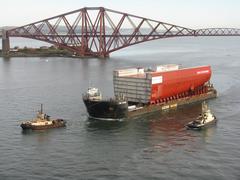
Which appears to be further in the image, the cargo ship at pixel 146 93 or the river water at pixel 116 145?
the cargo ship at pixel 146 93

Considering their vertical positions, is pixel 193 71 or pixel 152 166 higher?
pixel 193 71

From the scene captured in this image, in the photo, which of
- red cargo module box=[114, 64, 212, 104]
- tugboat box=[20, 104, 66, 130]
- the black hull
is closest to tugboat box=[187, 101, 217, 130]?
the black hull

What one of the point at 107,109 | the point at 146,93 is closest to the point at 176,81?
the point at 146,93

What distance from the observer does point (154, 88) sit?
251 ft

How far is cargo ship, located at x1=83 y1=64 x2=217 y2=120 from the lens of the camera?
69250 mm

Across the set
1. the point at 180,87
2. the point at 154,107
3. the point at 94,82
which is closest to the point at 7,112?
the point at 154,107

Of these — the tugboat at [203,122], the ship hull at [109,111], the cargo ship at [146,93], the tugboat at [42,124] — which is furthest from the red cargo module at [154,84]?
the tugboat at [42,124]

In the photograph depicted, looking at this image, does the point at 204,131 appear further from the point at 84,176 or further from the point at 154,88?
the point at 84,176

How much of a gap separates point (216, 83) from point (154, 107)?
39.3m

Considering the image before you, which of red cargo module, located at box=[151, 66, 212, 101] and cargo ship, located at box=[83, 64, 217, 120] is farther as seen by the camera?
red cargo module, located at box=[151, 66, 212, 101]

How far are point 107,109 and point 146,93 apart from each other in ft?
31.1

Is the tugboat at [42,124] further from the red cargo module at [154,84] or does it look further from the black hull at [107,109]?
the red cargo module at [154,84]

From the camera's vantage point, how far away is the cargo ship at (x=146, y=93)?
69.2 m

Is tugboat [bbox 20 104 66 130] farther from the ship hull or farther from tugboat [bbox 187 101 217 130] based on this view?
tugboat [bbox 187 101 217 130]
